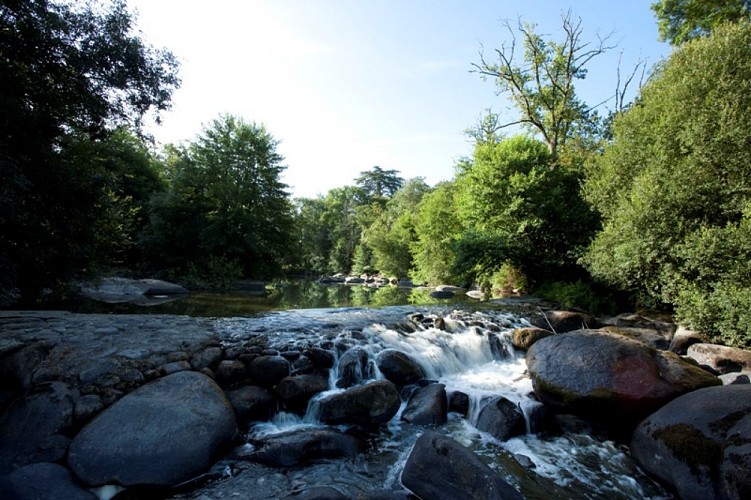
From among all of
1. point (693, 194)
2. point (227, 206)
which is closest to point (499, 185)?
point (693, 194)

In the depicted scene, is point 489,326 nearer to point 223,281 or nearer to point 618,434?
point 618,434

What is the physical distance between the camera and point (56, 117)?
283 inches

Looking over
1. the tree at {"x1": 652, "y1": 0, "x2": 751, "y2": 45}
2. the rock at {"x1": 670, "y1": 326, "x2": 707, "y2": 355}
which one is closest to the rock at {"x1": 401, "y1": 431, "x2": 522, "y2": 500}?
the rock at {"x1": 670, "y1": 326, "x2": 707, "y2": 355}

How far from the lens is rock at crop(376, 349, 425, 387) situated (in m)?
6.51

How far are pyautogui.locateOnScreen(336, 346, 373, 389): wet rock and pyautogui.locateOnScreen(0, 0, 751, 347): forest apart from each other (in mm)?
5902

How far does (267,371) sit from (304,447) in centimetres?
169

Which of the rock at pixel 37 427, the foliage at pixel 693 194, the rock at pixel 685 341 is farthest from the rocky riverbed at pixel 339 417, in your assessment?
the foliage at pixel 693 194

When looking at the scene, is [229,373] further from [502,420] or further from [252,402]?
[502,420]

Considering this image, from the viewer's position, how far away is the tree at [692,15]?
18.1m

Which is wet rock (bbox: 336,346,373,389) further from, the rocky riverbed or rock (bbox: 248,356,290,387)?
rock (bbox: 248,356,290,387)

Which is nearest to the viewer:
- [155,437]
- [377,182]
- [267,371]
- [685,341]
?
[155,437]

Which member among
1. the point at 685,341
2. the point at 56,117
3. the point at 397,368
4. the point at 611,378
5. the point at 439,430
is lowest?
the point at 439,430

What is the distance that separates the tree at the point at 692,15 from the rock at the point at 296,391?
80.7 ft

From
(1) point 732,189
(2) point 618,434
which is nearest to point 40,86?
(2) point 618,434
